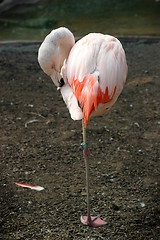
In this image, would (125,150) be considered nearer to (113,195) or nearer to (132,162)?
(132,162)

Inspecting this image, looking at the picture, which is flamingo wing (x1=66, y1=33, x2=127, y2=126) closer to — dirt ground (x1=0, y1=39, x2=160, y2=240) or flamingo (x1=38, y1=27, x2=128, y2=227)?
flamingo (x1=38, y1=27, x2=128, y2=227)

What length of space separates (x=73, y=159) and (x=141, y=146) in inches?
22.0

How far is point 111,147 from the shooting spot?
11.4 ft

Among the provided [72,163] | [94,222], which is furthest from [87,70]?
[72,163]

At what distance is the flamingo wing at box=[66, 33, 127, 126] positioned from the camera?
86.0 inches

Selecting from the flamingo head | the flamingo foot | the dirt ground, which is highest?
the flamingo head

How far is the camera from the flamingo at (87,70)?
2.21 m

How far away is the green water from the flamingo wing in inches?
157

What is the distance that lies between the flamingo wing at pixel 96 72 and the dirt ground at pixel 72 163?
2.50ft

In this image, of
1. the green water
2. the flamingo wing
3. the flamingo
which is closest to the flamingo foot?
the flamingo

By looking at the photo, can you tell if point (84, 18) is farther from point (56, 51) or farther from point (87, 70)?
point (87, 70)

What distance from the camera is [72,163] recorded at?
3275 millimetres

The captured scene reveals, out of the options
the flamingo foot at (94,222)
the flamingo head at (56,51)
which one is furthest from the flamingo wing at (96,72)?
the flamingo foot at (94,222)

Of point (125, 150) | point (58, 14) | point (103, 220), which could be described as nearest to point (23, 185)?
point (103, 220)
